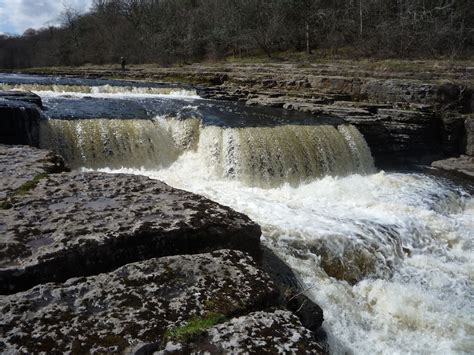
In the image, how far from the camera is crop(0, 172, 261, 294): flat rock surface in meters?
2.59

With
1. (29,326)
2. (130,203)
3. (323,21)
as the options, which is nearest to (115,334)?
(29,326)

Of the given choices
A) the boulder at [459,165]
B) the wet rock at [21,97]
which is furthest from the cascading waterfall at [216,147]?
the boulder at [459,165]

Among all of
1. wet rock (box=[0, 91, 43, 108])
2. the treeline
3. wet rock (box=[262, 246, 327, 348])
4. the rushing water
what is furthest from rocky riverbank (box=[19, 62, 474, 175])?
wet rock (box=[262, 246, 327, 348])

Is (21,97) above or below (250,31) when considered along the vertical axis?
below

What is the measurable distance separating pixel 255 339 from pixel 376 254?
4214 mm

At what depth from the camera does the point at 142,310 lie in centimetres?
229

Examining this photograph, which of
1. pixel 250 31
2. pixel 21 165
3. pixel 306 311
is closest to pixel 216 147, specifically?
pixel 21 165

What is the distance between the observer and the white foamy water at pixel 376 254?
455cm

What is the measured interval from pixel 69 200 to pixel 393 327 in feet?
12.0

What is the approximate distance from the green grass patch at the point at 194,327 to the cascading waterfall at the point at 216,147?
742 cm

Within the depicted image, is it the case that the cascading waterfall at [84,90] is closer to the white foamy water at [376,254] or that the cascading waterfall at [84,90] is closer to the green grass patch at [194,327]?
the white foamy water at [376,254]

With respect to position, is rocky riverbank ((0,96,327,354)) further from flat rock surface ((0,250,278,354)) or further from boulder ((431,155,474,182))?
boulder ((431,155,474,182))

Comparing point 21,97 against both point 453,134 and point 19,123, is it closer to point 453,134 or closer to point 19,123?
point 19,123

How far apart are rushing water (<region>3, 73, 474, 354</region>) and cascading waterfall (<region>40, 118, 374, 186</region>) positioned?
3 cm
